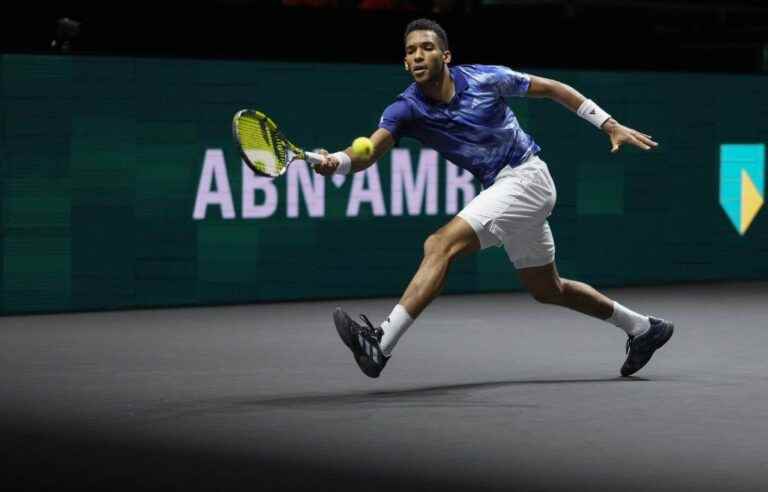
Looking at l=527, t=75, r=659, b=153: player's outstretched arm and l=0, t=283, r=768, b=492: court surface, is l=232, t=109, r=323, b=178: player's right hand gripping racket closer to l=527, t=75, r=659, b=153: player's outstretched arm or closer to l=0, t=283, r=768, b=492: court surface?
l=0, t=283, r=768, b=492: court surface

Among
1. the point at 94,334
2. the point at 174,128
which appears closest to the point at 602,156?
the point at 174,128

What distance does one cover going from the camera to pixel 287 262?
12.7 metres

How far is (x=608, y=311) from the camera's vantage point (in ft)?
29.5

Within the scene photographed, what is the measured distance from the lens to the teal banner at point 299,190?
1173cm

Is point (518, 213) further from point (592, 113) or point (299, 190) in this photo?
point (299, 190)

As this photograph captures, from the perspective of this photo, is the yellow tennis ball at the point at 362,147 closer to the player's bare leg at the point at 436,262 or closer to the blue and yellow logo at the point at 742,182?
the player's bare leg at the point at 436,262

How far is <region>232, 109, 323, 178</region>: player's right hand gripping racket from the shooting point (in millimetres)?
7938

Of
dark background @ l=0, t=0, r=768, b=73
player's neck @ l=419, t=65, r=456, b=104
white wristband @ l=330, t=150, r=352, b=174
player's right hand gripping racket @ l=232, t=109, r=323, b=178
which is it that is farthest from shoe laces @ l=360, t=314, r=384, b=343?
dark background @ l=0, t=0, r=768, b=73

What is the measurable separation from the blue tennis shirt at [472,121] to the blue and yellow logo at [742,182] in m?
6.01

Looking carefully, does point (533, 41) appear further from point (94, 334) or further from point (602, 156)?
point (94, 334)

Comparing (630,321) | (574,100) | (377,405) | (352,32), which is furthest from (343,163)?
(352,32)

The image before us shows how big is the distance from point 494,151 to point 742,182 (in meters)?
6.32

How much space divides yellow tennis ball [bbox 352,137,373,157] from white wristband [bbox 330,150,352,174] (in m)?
0.06

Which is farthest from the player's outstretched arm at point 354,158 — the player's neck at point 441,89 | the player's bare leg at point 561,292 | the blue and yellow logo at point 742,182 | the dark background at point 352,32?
the blue and yellow logo at point 742,182
